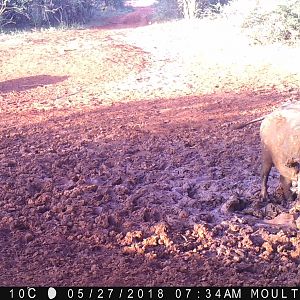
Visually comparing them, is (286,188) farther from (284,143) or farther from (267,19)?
(267,19)

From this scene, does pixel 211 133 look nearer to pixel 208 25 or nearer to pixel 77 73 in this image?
pixel 77 73

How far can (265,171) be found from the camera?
5602 millimetres

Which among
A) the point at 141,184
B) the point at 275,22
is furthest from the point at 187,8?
the point at 141,184

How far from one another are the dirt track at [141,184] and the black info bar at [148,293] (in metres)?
0.11

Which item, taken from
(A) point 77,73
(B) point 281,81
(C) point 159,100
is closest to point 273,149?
(C) point 159,100

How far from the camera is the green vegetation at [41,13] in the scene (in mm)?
20891

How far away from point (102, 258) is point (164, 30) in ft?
54.3

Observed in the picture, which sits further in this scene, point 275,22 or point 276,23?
point 275,22

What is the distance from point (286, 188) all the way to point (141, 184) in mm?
1762

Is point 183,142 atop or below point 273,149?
below

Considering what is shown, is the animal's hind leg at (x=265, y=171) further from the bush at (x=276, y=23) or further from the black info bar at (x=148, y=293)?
the bush at (x=276, y=23)

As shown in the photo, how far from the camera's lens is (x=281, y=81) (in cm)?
1120

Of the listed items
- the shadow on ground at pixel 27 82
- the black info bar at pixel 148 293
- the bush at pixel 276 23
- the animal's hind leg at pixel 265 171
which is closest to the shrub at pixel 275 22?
the bush at pixel 276 23

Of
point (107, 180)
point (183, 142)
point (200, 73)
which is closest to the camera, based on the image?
point (107, 180)
